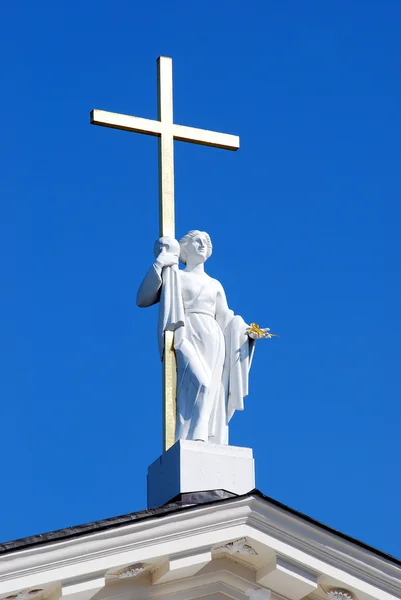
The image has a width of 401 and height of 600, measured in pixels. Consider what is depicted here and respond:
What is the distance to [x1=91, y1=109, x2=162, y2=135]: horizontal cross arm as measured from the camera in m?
17.4

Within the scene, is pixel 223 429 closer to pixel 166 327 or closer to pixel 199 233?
pixel 166 327

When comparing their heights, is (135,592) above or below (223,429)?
below

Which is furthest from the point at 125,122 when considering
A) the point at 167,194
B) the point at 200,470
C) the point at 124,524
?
the point at 124,524

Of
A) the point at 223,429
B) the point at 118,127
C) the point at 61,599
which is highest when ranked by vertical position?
the point at 118,127

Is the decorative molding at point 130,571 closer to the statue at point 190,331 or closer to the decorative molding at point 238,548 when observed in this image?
the decorative molding at point 238,548

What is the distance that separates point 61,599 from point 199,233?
5.41 metres

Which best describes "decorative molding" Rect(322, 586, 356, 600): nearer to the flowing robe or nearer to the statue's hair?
the flowing robe

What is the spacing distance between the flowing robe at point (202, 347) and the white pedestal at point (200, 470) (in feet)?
0.97

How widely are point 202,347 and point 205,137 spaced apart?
9.47ft

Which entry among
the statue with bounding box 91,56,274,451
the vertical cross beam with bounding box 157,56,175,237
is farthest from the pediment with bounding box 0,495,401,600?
the vertical cross beam with bounding box 157,56,175,237

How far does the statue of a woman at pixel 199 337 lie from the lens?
15930 mm

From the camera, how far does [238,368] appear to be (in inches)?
647

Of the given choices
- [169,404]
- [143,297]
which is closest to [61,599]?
[169,404]

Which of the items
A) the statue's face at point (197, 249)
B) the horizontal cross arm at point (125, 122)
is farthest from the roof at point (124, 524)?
the horizontal cross arm at point (125, 122)
